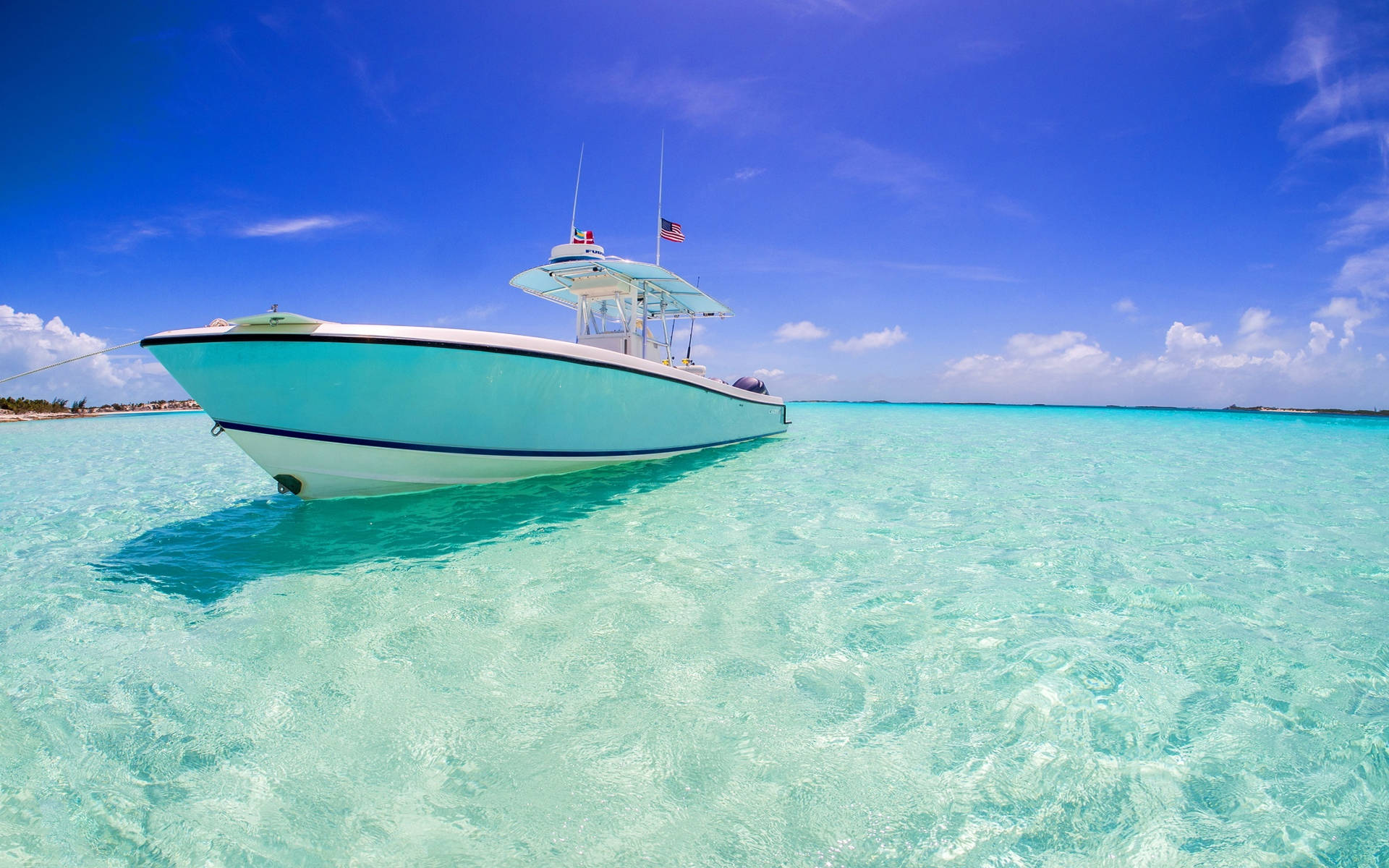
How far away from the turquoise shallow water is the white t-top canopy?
444 centimetres

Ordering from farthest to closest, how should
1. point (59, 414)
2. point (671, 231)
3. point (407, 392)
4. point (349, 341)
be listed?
point (59, 414) < point (671, 231) < point (407, 392) < point (349, 341)

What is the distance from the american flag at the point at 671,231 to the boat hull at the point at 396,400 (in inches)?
188

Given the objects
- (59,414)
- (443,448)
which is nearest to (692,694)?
(443,448)

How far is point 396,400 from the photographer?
15.1ft

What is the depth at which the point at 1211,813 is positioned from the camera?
4.76 ft

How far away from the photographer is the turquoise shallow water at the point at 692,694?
1.39 meters

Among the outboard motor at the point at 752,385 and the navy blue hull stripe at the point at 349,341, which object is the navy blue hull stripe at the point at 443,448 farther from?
the outboard motor at the point at 752,385

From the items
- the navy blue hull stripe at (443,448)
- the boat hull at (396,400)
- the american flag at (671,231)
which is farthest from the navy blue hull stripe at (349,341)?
the american flag at (671,231)

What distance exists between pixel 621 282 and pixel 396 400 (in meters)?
4.53

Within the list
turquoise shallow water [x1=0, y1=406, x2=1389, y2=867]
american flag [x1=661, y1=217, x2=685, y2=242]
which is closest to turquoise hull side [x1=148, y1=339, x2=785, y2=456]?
turquoise shallow water [x1=0, y1=406, x2=1389, y2=867]

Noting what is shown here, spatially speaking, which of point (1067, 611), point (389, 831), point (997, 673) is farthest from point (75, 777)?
point (1067, 611)

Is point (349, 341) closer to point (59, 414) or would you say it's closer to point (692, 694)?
point (692, 694)

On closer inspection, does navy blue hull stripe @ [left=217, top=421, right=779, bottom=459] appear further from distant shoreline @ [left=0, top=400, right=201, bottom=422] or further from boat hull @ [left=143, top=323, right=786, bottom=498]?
Result: distant shoreline @ [left=0, top=400, right=201, bottom=422]

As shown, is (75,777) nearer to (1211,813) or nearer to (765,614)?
(765,614)
